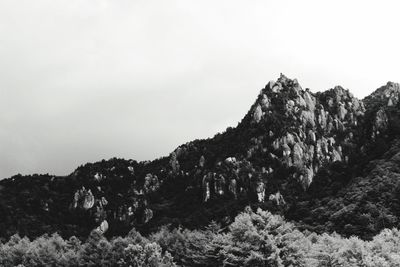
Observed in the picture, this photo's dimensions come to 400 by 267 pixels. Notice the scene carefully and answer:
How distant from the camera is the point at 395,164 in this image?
168m

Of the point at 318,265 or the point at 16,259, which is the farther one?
the point at 16,259

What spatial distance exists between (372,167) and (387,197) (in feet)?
125

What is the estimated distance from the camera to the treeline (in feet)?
132

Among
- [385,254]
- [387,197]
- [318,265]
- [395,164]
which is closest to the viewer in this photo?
[318,265]

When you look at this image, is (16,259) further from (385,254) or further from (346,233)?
(346,233)

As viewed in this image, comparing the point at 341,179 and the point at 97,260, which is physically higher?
the point at 341,179

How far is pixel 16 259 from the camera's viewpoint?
A: 3765 inches

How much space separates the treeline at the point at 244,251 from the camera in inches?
1580

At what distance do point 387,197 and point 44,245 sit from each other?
91271mm

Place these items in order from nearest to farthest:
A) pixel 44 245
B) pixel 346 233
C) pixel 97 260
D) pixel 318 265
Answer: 1. pixel 318 265
2. pixel 97 260
3. pixel 44 245
4. pixel 346 233

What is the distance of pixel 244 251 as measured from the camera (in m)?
40.1

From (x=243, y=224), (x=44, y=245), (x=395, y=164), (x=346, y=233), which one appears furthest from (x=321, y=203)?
(x=243, y=224)

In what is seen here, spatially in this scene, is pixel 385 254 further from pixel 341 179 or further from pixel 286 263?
pixel 341 179

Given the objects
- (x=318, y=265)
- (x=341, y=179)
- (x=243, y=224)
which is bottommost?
(x=318, y=265)
